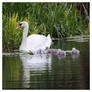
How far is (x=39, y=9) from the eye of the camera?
872 inches

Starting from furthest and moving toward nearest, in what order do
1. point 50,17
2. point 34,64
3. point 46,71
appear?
1. point 50,17
2. point 34,64
3. point 46,71

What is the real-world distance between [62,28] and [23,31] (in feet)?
16.8

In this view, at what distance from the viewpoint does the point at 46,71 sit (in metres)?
11.5

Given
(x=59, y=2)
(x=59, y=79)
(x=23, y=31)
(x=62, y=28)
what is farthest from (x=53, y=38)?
(x=59, y=79)

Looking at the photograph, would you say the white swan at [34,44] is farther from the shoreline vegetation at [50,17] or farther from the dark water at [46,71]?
the shoreline vegetation at [50,17]

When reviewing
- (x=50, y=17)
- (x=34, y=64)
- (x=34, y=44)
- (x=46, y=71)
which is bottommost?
(x=46, y=71)

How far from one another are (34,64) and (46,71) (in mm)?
1413

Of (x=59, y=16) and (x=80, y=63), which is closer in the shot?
(x=80, y=63)

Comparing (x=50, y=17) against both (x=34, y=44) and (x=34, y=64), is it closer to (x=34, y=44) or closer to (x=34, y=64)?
(x=34, y=44)

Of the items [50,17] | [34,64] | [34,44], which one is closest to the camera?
[34,64]

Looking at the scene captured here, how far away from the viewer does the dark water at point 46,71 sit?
→ 980 centimetres

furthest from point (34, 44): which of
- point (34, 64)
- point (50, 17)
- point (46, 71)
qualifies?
point (50, 17)

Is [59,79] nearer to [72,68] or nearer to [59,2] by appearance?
[72,68]

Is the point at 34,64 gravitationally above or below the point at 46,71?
above
